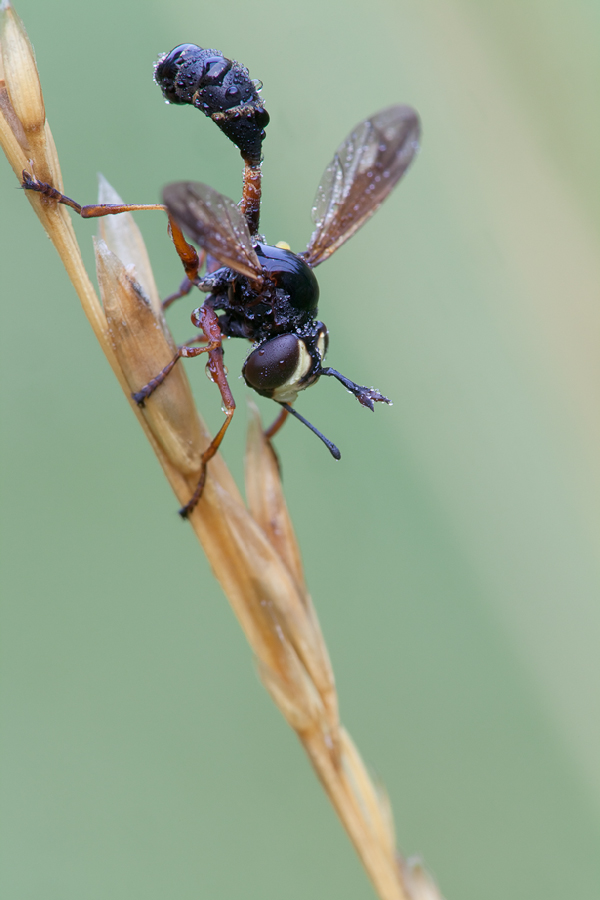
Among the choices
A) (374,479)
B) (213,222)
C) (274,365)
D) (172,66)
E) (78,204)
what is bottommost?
(374,479)

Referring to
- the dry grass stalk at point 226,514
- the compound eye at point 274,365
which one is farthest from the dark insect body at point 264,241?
the dry grass stalk at point 226,514

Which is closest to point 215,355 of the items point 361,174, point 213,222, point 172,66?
point 213,222

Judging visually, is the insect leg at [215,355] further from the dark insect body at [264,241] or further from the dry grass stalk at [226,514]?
the dry grass stalk at [226,514]

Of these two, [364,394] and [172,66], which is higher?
[172,66]

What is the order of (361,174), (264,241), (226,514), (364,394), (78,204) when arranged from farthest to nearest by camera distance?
(264,241), (361,174), (364,394), (78,204), (226,514)

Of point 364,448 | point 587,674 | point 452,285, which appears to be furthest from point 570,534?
point 452,285

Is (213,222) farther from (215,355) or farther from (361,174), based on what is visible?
(361,174)

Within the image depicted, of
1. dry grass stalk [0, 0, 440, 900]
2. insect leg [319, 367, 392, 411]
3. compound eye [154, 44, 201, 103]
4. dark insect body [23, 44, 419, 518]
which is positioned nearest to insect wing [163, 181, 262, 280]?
dark insect body [23, 44, 419, 518]
